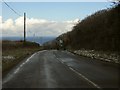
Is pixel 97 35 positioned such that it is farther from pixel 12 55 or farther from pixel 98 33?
pixel 12 55

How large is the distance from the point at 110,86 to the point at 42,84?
2.83 meters

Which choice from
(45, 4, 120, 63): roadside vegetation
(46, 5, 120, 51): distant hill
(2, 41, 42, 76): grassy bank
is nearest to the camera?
(2, 41, 42, 76): grassy bank

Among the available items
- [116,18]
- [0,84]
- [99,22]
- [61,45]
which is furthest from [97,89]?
[61,45]

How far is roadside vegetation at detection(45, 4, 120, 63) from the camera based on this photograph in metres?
43.4

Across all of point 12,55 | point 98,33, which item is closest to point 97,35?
point 98,33

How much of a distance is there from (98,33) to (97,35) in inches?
48.3

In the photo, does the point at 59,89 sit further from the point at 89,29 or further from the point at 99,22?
the point at 89,29

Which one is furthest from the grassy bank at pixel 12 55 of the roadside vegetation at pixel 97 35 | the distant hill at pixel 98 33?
the distant hill at pixel 98 33

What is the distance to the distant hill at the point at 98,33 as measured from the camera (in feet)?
142

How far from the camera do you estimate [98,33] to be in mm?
64625

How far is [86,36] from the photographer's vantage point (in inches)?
2945

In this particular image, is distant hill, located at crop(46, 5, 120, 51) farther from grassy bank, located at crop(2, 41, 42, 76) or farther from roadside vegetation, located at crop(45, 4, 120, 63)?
grassy bank, located at crop(2, 41, 42, 76)

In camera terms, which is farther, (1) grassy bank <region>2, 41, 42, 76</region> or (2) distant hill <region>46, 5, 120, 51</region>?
(2) distant hill <region>46, 5, 120, 51</region>

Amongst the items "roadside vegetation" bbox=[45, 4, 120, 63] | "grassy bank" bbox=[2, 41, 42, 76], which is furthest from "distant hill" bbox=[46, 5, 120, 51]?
"grassy bank" bbox=[2, 41, 42, 76]
